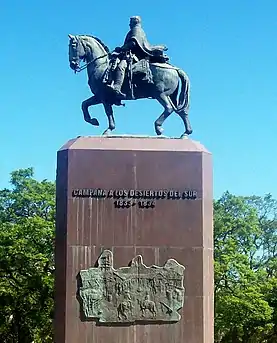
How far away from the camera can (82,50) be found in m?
14.4

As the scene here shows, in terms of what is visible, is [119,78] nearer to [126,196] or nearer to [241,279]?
[126,196]

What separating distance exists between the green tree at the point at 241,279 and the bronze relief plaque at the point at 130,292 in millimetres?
17055

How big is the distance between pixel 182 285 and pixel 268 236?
25594 mm

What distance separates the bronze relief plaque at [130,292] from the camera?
12.7 m

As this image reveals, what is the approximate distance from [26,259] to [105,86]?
640 inches

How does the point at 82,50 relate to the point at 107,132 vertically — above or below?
above

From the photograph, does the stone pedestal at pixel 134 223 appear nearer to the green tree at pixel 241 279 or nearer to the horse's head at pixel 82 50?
the horse's head at pixel 82 50

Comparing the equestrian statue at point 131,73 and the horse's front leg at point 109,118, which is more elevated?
the equestrian statue at point 131,73

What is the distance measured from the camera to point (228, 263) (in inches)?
1203

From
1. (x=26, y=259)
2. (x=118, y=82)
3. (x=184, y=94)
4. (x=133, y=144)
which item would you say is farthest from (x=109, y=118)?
(x=26, y=259)

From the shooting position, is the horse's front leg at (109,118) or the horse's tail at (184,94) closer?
the horse's front leg at (109,118)

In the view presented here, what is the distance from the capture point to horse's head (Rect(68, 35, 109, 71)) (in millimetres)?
14312

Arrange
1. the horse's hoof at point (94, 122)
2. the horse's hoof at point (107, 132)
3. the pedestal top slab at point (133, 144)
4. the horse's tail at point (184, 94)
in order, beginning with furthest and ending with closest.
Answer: the horse's hoof at point (94, 122)
the horse's tail at point (184, 94)
the horse's hoof at point (107, 132)
the pedestal top slab at point (133, 144)

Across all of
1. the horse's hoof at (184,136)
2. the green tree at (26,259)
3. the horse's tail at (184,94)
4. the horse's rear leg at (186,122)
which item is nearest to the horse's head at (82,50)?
the horse's tail at (184,94)
